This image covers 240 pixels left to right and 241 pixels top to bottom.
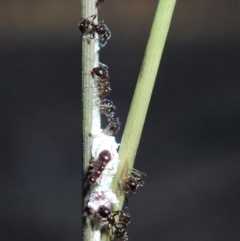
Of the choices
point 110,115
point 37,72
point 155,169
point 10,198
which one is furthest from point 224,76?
point 110,115

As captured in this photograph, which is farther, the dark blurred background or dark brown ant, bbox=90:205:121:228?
the dark blurred background

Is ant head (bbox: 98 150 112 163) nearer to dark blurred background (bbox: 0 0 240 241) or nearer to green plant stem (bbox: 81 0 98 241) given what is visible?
green plant stem (bbox: 81 0 98 241)

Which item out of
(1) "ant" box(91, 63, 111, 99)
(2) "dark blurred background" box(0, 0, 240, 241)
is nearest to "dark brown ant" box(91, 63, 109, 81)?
(1) "ant" box(91, 63, 111, 99)

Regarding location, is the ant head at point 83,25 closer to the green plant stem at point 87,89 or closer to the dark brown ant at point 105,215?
the green plant stem at point 87,89

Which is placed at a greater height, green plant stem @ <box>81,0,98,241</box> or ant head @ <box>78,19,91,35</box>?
ant head @ <box>78,19,91,35</box>

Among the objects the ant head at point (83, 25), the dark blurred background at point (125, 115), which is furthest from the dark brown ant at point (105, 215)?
the dark blurred background at point (125, 115)

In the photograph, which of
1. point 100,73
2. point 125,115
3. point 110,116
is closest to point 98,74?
point 100,73

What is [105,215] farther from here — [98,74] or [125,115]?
[125,115]
